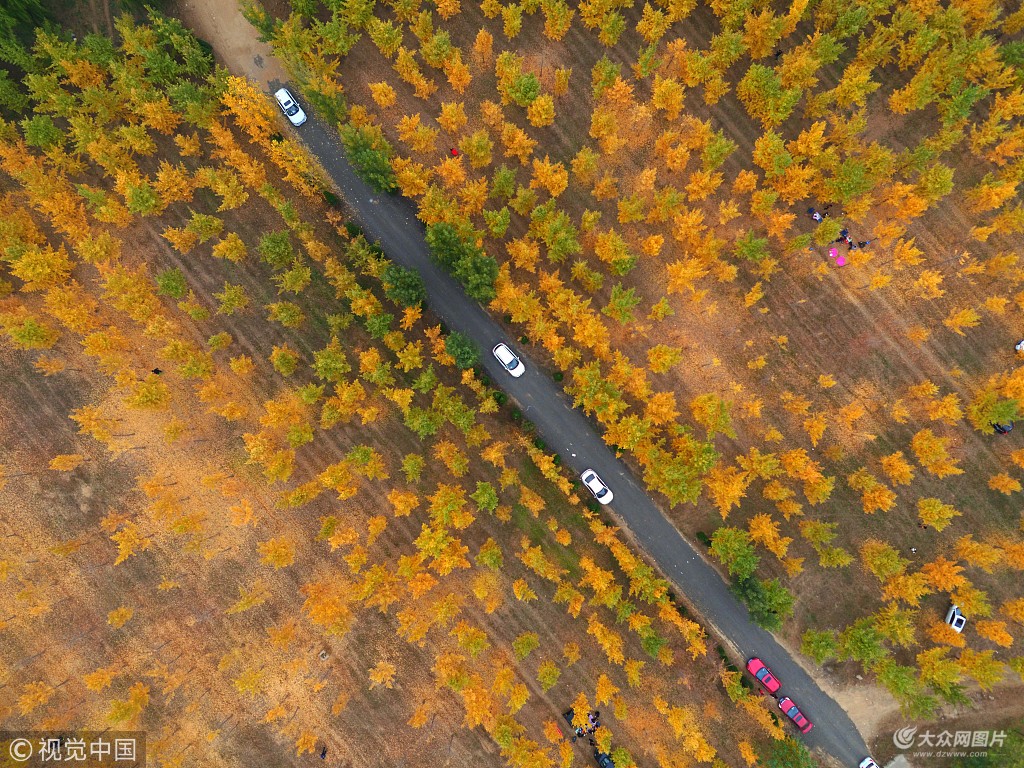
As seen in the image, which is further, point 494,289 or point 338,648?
point 338,648

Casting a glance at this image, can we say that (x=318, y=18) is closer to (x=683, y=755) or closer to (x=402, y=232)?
(x=402, y=232)

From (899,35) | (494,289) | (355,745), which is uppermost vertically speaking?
(494,289)

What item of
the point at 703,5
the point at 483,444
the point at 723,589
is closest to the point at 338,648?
the point at 483,444

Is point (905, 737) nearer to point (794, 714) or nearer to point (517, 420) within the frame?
point (794, 714)

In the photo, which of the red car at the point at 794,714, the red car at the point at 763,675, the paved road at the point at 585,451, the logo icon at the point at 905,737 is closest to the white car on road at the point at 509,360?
the paved road at the point at 585,451

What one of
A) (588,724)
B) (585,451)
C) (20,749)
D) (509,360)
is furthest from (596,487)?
(20,749)

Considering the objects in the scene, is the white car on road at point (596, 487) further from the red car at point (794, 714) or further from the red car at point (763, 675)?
the red car at point (794, 714)

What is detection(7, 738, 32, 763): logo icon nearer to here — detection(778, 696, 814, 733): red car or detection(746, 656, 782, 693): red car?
detection(746, 656, 782, 693): red car
